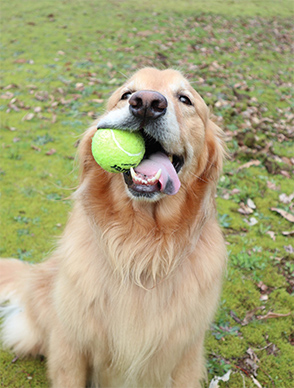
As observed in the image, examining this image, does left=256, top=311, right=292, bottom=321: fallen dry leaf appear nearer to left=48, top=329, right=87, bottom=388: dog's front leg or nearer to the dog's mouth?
left=48, top=329, right=87, bottom=388: dog's front leg

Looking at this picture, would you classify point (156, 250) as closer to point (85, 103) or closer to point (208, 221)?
point (208, 221)

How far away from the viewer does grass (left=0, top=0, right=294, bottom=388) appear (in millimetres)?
3537

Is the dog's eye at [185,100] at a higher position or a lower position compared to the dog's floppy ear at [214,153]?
higher

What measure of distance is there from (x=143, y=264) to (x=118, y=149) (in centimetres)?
86

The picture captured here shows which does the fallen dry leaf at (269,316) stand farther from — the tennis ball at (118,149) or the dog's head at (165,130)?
the tennis ball at (118,149)

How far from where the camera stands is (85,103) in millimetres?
7559

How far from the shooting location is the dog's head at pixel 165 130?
84.4 inches

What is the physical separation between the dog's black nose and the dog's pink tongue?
294 millimetres

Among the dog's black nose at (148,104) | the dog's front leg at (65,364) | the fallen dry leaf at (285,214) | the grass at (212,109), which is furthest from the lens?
the fallen dry leaf at (285,214)

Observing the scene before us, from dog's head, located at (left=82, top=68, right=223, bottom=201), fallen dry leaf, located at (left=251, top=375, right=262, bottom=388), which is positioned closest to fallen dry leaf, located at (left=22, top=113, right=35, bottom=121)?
dog's head, located at (left=82, top=68, right=223, bottom=201)

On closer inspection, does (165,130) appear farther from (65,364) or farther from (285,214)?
(285,214)

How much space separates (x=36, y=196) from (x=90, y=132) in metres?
2.67

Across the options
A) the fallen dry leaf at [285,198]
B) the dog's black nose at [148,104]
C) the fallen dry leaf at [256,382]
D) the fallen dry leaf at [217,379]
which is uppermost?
the dog's black nose at [148,104]

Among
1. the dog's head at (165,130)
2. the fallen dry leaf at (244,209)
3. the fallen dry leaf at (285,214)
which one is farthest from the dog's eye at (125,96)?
the fallen dry leaf at (285,214)
